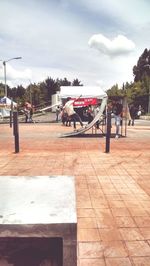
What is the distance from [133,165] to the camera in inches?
314

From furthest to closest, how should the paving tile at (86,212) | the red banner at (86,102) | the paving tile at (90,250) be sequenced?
the red banner at (86,102), the paving tile at (86,212), the paving tile at (90,250)

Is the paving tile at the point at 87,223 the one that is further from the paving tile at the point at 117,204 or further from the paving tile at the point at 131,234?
the paving tile at the point at 117,204

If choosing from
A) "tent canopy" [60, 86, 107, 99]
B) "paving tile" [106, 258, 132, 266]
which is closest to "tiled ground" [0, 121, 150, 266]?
"paving tile" [106, 258, 132, 266]

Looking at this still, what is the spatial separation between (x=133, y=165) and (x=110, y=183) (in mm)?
2039

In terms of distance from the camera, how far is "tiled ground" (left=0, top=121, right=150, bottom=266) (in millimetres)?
3406

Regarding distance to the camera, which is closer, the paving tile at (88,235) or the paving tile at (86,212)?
the paving tile at (88,235)

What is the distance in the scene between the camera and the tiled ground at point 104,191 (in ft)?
11.2

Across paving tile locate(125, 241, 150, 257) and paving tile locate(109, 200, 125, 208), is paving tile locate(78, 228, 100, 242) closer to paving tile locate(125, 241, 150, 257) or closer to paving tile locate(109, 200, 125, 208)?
paving tile locate(125, 241, 150, 257)

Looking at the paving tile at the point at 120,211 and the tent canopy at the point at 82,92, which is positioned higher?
the tent canopy at the point at 82,92

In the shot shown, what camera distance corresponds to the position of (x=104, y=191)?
18.4ft

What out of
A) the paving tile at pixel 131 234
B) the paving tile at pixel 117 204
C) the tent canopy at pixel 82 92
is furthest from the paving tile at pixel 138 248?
the tent canopy at pixel 82 92

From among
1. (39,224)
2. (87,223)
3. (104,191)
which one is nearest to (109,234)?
(87,223)

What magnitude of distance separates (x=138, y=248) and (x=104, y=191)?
7.10 ft

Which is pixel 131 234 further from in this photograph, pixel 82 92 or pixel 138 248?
pixel 82 92
